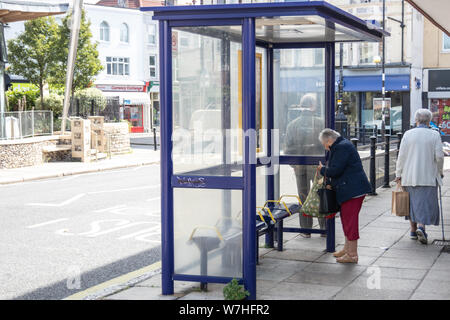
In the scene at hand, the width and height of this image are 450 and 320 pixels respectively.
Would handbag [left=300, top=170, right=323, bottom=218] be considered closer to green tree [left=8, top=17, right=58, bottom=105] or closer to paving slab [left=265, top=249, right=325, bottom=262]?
paving slab [left=265, top=249, right=325, bottom=262]

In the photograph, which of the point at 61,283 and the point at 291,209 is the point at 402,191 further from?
the point at 61,283

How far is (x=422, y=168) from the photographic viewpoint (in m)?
8.38

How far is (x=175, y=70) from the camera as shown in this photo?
5992 millimetres

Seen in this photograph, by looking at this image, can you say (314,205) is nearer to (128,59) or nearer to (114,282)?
(114,282)

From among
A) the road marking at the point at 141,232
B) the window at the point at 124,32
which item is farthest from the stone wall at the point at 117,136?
the window at the point at 124,32

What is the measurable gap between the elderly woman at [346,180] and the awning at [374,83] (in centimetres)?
3385

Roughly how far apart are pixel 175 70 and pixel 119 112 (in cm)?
4805

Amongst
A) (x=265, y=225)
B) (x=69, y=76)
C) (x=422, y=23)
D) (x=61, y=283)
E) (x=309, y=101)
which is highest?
(x=422, y=23)

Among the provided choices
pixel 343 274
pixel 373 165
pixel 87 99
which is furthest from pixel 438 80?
pixel 343 274

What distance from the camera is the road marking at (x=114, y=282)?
6.42m

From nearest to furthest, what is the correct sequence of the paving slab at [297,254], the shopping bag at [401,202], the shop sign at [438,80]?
1. the paving slab at [297,254]
2. the shopping bag at [401,202]
3. the shop sign at [438,80]

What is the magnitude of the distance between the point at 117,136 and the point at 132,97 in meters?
28.7

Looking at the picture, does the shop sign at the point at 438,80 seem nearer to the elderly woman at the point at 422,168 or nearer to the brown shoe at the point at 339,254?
the elderly woman at the point at 422,168
